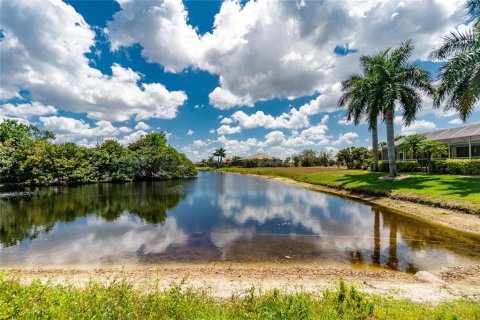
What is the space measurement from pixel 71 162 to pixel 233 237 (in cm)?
4665

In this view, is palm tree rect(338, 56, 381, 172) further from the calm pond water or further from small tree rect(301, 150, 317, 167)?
small tree rect(301, 150, 317, 167)

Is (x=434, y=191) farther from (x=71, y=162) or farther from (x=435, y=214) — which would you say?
(x=71, y=162)

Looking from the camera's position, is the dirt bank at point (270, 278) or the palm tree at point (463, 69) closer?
the dirt bank at point (270, 278)

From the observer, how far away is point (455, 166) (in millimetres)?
27453

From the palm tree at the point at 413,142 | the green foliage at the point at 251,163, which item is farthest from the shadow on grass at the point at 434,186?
the green foliage at the point at 251,163

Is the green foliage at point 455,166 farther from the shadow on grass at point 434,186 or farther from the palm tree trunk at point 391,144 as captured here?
the palm tree trunk at point 391,144

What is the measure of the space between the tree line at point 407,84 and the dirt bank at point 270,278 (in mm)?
18590

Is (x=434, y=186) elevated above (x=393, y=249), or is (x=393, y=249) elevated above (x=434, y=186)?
(x=434, y=186)

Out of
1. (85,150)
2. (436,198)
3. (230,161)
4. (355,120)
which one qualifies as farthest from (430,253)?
(230,161)

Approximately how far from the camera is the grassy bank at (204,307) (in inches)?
182

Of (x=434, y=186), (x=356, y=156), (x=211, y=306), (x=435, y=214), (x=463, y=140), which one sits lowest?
(x=435, y=214)

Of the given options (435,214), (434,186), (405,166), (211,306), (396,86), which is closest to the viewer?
(211,306)

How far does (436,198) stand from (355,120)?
62.8 feet

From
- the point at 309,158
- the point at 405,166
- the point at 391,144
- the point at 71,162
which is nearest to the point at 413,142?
the point at 405,166
